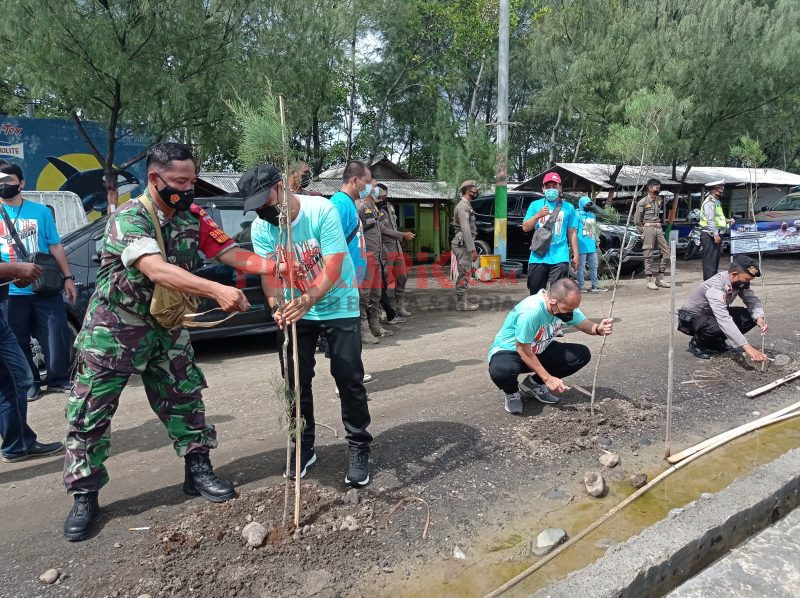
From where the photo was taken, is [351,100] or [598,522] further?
[351,100]

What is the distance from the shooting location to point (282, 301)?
2652mm

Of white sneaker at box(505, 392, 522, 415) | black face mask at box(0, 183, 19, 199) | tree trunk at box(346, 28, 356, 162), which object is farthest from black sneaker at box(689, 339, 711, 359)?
tree trunk at box(346, 28, 356, 162)

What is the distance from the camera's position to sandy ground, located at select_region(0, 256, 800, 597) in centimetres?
243

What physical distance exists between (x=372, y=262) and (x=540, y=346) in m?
2.84

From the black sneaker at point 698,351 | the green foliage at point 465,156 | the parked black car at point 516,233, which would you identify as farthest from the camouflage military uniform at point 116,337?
the green foliage at point 465,156

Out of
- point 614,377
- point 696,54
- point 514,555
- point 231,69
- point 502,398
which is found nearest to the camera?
point 514,555

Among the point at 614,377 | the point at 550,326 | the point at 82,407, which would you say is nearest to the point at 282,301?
the point at 82,407

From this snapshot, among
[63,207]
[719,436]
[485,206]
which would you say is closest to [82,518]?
[719,436]

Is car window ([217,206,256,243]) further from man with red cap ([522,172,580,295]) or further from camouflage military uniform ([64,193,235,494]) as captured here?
camouflage military uniform ([64,193,235,494])

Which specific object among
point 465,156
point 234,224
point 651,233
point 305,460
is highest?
point 465,156

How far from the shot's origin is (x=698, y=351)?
5.68 m

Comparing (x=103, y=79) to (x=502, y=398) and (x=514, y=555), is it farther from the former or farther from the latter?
(x=514, y=555)

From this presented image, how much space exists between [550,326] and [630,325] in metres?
3.70

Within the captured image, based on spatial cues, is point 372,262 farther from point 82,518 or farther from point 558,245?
point 82,518
